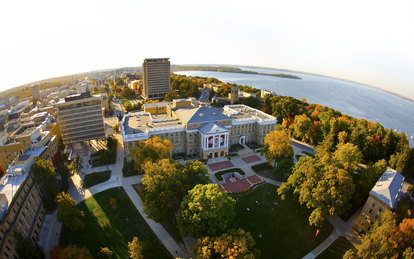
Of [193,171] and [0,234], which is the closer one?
[0,234]

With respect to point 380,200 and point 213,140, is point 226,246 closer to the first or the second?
point 380,200

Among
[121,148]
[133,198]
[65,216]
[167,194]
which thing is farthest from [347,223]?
[121,148]

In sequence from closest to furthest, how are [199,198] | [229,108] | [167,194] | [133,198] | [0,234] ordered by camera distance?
1. [0,234]
2. [199,198]
3. [167,194]
4. [133,198]
5. [229,108]

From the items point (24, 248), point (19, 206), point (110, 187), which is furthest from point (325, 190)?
point (19, 206)

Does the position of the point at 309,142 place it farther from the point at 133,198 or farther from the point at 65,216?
the point at 65,216

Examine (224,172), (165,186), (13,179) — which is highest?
(13,179)

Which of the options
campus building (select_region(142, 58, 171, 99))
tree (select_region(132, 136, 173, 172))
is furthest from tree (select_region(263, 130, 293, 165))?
campus building (select_region(142, 58, 171, 99))

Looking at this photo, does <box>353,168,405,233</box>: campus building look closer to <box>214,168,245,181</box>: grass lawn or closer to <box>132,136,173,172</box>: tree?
A: <box>214,168,245,181</box>: grass lawn

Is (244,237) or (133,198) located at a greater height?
(244,237)
